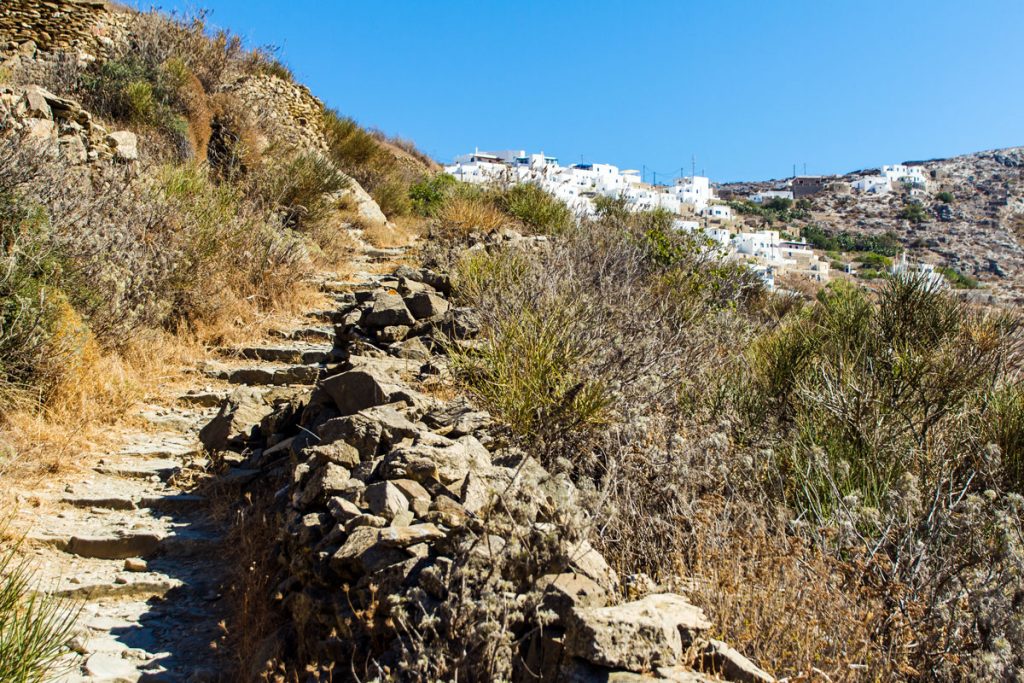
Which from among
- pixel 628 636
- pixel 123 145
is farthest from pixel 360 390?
pixel 123 145

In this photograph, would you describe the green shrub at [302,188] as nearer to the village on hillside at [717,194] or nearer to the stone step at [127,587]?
the village on hillside at [717,194]

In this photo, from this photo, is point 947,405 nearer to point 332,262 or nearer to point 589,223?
point 589,223

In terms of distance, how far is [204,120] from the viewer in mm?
11672

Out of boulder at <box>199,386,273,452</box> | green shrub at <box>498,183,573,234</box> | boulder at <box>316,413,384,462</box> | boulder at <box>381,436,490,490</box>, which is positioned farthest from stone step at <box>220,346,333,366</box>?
green shrub at <box>498,183,573,234</box>

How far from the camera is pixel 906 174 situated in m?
76.8

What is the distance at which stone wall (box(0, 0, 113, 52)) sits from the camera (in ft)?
40.0

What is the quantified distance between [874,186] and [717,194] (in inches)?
769

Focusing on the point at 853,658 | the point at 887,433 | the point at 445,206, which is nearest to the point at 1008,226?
the point at 445,206

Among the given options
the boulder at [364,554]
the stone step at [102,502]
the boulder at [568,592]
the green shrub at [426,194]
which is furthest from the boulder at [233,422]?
the green shrub at [426,194]

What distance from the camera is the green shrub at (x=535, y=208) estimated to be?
10.9m

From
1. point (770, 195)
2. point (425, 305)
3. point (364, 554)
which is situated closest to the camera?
point (364, 554)

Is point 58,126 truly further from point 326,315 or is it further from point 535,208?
point 535,208

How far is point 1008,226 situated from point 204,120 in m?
47.5

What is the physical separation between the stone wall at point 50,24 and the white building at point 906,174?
72.9 metres
